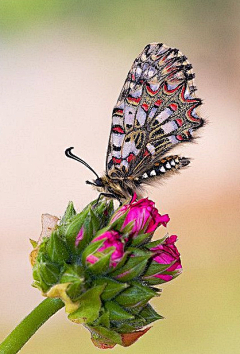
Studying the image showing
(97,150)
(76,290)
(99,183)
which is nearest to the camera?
(76,290)

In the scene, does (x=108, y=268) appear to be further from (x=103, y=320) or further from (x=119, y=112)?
(x=119, y=112)

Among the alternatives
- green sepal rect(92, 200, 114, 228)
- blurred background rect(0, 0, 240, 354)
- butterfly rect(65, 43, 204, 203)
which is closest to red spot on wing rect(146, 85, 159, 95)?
butterfly rect(65, 43, 204, 203)

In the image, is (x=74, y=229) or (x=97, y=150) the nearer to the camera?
(x=74, y=229)

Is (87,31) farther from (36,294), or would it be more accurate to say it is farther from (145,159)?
(145,159)

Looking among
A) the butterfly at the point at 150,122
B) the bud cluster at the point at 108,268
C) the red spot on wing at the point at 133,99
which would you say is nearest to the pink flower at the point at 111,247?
the bud cluster at the point at 108,268

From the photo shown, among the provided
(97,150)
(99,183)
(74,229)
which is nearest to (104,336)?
(74,229)

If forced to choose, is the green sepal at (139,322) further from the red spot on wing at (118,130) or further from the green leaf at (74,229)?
the red spot on wing at (118,130)

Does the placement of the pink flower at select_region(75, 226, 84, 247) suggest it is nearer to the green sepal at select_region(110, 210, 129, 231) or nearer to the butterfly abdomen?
the green sepal at select_region(110, 210, 129, 231)

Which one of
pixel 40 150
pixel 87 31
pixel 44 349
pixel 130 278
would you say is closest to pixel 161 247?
pixel 130 278
